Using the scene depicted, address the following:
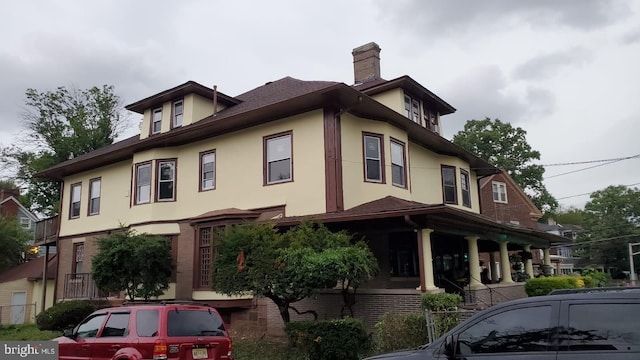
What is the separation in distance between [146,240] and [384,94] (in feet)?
35.2

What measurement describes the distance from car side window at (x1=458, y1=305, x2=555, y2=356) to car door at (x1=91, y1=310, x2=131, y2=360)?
553cm

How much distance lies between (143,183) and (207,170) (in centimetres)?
328

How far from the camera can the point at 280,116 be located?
16.9 meters

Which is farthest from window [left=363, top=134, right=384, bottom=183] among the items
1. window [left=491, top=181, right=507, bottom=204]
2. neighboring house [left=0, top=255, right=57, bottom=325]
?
window [left=491, top=181, right=507, bottom=204]

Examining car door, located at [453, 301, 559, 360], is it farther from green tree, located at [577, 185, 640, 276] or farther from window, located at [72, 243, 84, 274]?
green tree, located at [577, 185, 640, 276]

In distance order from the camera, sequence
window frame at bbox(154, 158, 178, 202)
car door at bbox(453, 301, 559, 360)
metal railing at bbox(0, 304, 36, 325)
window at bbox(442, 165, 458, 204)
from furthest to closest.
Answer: metal railing at bbox(0, 304, 36, 325) → window at bbox(442, 165, 458, 204) → window frame at bbox(154, 158, 178, 202) → car door at bbox(453, 301, 559, 360)

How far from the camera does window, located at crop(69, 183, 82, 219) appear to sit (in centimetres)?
2500

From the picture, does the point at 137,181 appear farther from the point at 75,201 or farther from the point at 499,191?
the point at 499,191

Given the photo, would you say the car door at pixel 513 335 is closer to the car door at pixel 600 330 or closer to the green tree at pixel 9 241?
the car door at pixel 600 330

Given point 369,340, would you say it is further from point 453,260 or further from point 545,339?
point 453,260

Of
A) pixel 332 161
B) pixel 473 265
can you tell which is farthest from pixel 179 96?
pixel 473 265

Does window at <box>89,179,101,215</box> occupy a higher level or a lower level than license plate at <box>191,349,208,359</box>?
higher

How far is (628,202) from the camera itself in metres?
67.9

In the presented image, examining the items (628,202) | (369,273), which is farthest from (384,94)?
(628,202)
